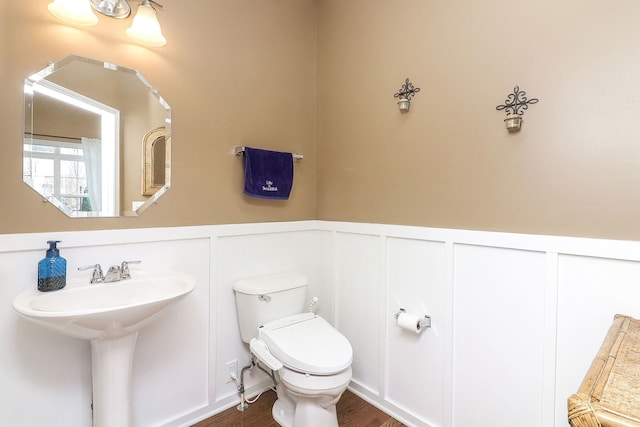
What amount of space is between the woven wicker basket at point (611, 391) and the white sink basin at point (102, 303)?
4.24 feet

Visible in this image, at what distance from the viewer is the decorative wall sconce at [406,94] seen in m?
1.76

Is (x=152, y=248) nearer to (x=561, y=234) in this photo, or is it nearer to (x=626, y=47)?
(x=561, y=234)

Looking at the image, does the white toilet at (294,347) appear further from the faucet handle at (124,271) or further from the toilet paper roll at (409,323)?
the faucet handle at (124,271)

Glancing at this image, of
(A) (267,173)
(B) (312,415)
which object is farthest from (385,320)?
(A) (267,173)

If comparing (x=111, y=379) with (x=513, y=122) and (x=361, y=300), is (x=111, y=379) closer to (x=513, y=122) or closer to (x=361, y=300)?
(x=361, y=300)

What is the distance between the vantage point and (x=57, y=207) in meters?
1.38

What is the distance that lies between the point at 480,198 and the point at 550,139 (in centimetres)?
36

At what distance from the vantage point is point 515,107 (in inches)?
54.1

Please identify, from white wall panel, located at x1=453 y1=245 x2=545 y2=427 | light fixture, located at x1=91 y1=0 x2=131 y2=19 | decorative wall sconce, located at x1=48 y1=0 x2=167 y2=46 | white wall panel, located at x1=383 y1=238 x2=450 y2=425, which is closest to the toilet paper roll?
white wall panel, located at x1=383 y1=238 x2=450 y2=425

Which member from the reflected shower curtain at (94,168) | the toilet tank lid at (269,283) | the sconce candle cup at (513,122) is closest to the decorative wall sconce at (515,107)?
the sconce candle cup at (513,122)

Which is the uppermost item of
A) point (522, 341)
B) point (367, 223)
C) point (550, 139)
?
point (550, 139)

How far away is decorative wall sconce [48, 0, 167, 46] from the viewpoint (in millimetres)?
1338

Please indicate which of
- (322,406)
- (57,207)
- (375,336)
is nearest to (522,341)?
(375,336)

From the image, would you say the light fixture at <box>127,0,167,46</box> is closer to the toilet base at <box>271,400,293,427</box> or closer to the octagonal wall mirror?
the octagonal wall mirror
